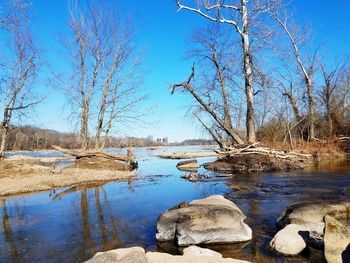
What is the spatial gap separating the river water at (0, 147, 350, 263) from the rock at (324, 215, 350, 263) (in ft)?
0.74

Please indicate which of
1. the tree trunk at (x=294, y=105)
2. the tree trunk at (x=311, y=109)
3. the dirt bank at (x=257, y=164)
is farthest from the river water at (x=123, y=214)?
the tree trunk at (x=294, y=105)

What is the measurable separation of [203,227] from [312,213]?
2.03 metres

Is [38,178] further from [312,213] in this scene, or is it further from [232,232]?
[312,213]

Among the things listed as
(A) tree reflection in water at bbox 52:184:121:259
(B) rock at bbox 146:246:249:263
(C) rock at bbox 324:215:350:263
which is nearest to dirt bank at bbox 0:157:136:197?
(A) tree reflection in water at bbox 52:184:121:259

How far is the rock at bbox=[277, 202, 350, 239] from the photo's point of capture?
5453 millimetres

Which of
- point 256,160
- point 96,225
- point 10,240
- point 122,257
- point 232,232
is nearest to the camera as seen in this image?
point 122,257

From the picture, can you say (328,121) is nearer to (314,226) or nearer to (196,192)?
(196,192)

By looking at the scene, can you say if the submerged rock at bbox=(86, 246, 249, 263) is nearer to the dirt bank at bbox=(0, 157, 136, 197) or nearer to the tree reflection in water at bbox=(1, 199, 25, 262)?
the tree reflection in water at bbox=(1, 199, 25, 262)

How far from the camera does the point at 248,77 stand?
1884 cm

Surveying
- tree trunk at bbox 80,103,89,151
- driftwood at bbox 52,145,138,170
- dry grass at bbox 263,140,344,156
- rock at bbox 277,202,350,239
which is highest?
tree trunk at bbox 80,103,89,151

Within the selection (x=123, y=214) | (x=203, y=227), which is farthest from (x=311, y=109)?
(x=203, y=227)

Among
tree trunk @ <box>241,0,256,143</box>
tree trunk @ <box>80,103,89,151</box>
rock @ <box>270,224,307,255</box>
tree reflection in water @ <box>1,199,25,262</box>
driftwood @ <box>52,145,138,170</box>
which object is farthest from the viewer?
tree trunk @ <box>80,103,89,151</box>

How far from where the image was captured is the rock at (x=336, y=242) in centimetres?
423

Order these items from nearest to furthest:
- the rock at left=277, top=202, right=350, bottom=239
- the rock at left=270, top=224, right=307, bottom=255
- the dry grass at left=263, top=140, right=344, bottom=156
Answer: the rock at left=270, top=224, right=307, bottom=255, the rock at left=277, top=202, right=350, bottom=239, the dry grass at left=263, top=140, right=344, bottom=156
